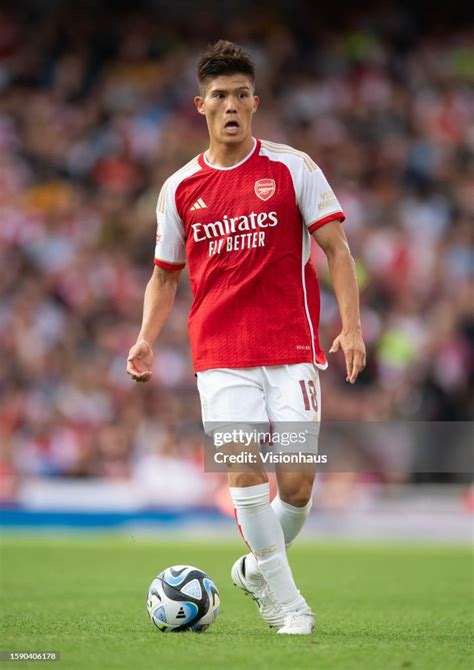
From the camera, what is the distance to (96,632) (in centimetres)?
611

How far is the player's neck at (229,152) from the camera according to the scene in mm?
6078

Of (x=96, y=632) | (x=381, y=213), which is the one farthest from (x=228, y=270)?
(x=381, y=213)

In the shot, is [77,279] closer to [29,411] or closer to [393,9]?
[29,411]

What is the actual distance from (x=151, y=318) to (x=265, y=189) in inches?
34.9

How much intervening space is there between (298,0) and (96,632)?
1724 cm

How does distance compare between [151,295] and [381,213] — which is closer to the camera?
[151,295]

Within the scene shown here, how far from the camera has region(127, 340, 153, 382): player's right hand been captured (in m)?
6.07

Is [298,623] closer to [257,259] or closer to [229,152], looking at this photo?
[257,259]

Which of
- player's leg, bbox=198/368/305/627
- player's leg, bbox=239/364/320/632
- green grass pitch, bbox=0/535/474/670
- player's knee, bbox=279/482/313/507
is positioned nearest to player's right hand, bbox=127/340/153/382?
player's leg, bbox=198/368/305/627

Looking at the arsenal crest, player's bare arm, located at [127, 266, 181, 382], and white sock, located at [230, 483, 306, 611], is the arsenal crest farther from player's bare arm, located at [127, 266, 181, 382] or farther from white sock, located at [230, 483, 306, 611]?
white sock, located at [230, 483, 306, 611]

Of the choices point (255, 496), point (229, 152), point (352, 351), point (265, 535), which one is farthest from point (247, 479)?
point (229, 152)

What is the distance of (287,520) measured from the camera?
6.12m

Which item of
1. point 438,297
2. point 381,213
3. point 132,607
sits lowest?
point 132,607

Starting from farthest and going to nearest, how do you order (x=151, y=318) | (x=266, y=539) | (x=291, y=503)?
(x=151, y=318) → (x=291, y=503) → (x=266, y=539)
